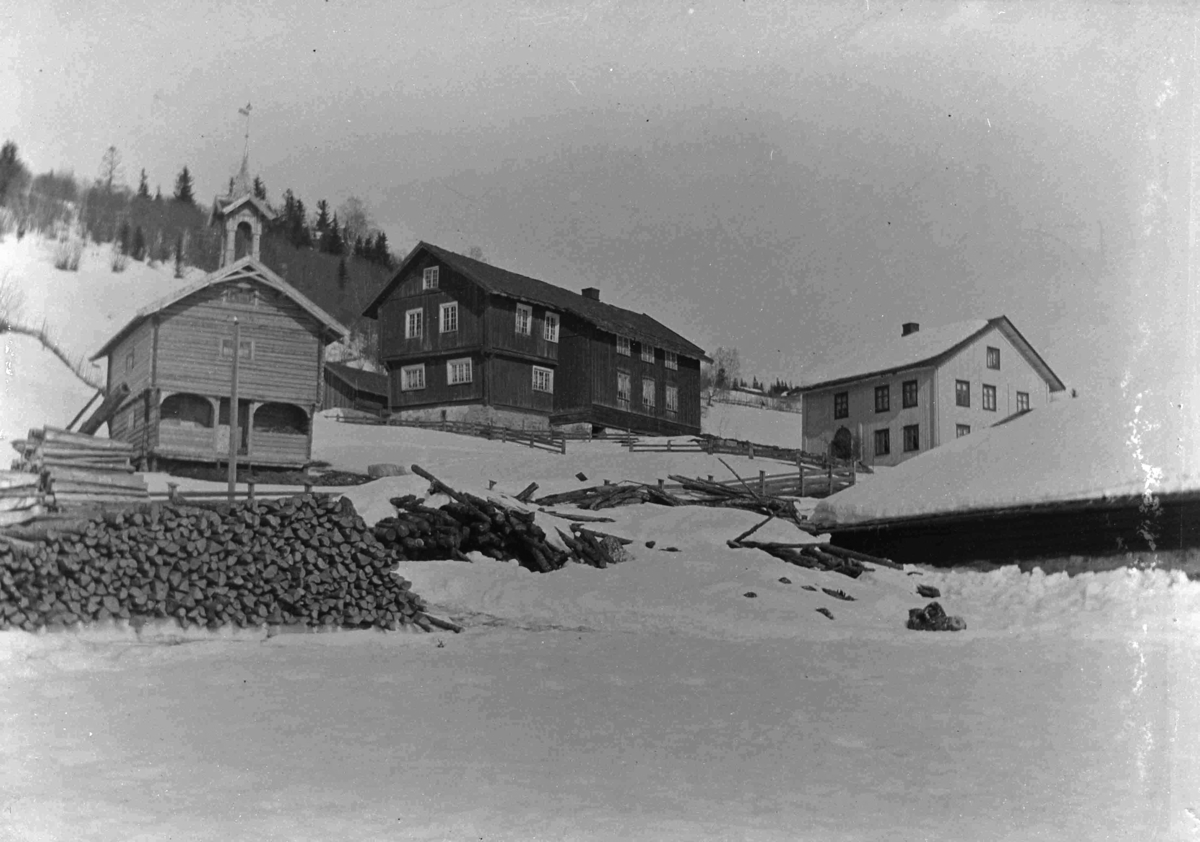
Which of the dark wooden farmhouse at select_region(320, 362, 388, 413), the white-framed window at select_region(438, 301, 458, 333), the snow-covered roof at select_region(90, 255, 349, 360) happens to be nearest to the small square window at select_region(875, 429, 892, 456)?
the white-framed window at select_region(438, 301, 458, 333)

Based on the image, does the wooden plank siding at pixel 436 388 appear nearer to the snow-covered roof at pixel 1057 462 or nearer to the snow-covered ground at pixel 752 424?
the snow-covered ground at pixel 752 424

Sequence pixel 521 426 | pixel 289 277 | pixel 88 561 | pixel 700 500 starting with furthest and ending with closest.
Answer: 1. pixel 700 500
2. pixel 521 426
3. pixel 289 277
4. pixel 88 561

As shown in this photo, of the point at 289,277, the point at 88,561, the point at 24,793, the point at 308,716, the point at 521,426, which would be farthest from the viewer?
the point at 521,426

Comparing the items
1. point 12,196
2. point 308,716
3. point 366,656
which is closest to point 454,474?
point 366,656

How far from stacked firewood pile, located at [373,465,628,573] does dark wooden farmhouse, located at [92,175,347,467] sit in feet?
3.49

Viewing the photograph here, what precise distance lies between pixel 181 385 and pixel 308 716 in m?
2.86

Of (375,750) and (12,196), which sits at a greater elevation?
(12,196)

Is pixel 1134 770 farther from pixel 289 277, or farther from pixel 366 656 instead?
pixel 289 277

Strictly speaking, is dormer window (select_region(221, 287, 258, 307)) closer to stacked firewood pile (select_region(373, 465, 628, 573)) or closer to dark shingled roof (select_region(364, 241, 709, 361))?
dark shingled roof (select_region(364, 241, 709, 361))

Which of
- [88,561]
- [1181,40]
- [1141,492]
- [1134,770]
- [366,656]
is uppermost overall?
[1181,40]

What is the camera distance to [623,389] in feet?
33.1

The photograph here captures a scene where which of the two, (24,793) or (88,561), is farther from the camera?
(88,561)

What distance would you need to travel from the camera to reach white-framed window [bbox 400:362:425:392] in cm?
953

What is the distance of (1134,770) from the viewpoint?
756 cm
